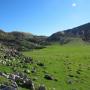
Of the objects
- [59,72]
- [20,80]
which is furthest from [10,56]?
[20,80]

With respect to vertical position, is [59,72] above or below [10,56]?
below

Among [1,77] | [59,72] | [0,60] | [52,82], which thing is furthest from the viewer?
[59,72]

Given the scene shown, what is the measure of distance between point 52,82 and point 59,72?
7989 millimetres

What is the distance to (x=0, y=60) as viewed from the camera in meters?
38.5

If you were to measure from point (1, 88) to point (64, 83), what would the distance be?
1373 centimetres

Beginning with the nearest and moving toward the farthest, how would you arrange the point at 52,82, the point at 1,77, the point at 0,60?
the point at 1,77
the point at 52,82
the point at 0,60

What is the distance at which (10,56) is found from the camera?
4344cm

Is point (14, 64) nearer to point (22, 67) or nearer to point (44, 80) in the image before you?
point (22, 67)

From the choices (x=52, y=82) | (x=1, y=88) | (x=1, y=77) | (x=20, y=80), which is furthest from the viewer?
(x=52, y=82)

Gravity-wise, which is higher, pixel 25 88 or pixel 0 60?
pixel 0 60

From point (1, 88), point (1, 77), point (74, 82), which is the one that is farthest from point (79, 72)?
point (1, 88)

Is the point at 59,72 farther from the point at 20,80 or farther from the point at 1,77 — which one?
the point at 1,77

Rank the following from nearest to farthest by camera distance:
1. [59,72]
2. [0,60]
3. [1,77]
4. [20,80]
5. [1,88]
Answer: [1,88], [1,77], [20,80], [0,60], [59,72]

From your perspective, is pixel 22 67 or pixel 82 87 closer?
pixel 82 87
